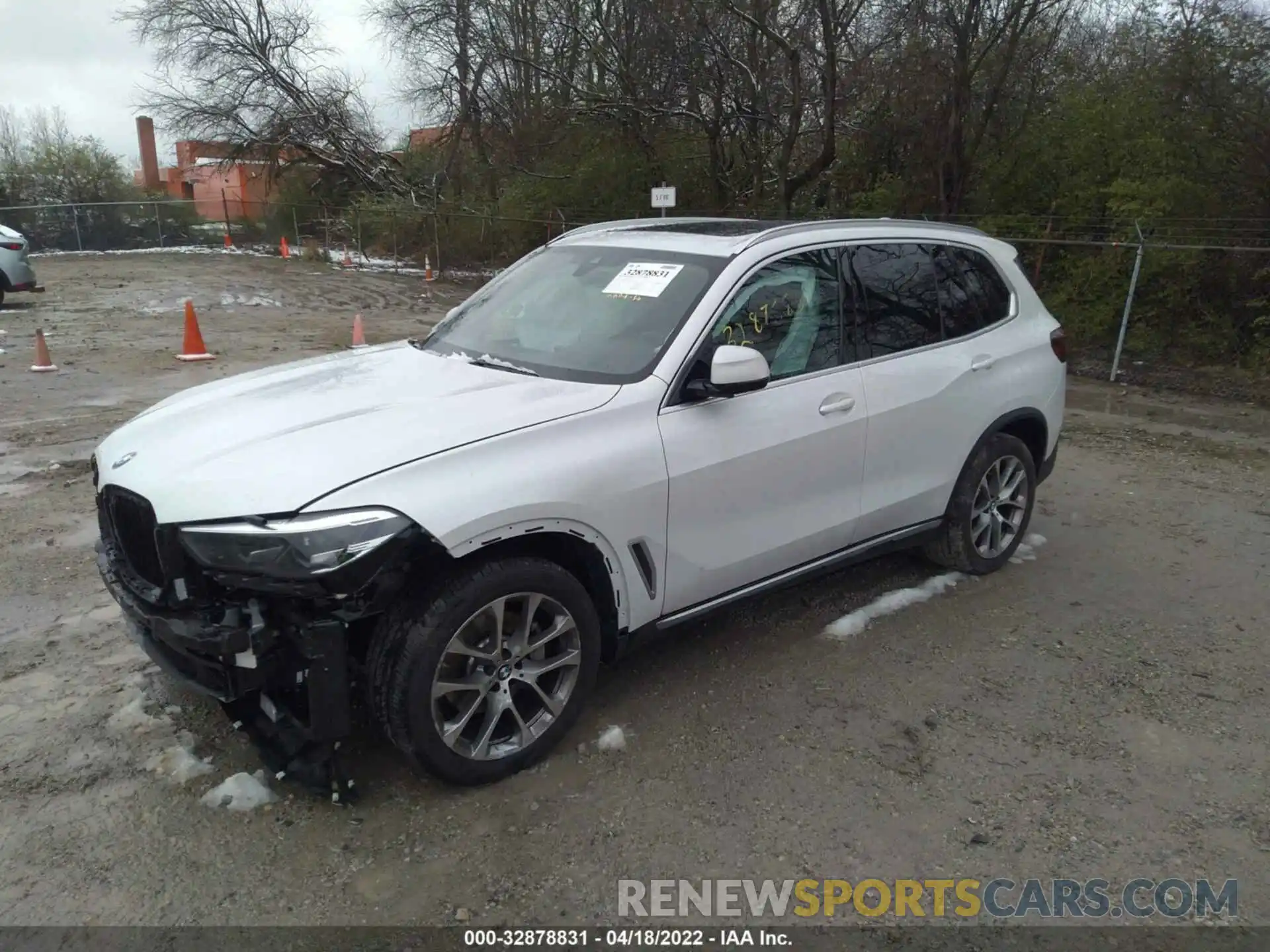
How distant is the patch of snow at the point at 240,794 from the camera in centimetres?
307

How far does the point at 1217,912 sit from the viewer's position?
2.72 metres

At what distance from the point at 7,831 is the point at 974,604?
415cm

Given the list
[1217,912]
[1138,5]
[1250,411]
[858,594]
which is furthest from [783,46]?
[1217,912]

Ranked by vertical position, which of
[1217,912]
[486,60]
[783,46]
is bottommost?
[1217,912]

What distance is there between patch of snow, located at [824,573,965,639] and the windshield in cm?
173

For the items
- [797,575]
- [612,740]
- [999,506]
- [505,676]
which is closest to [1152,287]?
[999,506]

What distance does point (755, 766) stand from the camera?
11.0ft

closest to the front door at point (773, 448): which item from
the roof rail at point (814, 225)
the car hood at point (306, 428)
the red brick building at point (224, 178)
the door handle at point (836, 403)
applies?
the door handle at point (836, 403)

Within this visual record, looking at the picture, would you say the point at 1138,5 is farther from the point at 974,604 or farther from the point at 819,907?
the point at 819,907

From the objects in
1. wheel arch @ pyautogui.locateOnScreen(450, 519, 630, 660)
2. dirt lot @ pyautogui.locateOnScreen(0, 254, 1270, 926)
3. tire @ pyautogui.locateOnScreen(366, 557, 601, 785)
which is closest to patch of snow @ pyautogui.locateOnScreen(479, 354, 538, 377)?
wheel arch @ pyautogui.locateOnScreen(450, 519, 630, 660)

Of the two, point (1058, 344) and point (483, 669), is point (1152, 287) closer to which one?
point (1058, 344)

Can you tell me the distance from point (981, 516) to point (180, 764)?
3865 mm

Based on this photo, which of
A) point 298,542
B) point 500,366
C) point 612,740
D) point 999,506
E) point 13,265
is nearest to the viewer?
point 298,542

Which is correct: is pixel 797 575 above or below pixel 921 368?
below
